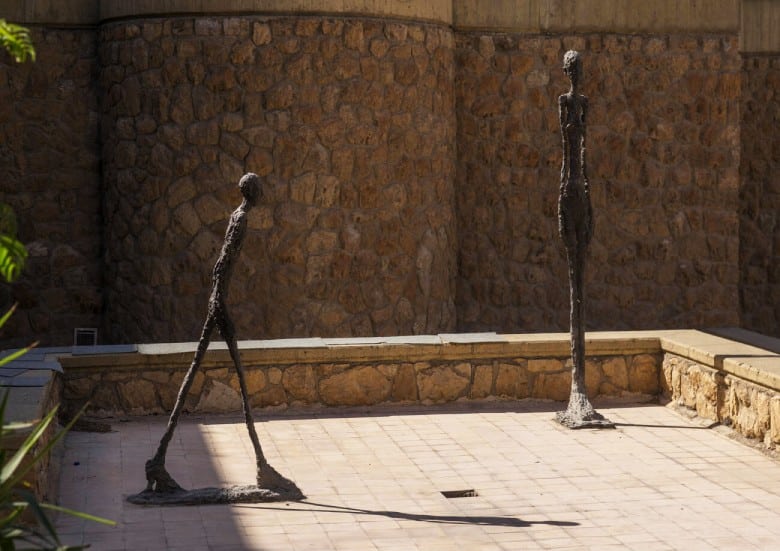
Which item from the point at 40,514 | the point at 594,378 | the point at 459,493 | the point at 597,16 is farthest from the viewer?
the point at 597,16

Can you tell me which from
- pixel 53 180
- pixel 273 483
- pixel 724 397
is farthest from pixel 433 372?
pixel 53 180

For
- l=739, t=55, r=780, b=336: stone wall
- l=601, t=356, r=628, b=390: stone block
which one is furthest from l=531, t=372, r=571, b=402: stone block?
l=739, t=55, r=780, b=336: stone wall

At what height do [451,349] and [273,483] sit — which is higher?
[451,349]

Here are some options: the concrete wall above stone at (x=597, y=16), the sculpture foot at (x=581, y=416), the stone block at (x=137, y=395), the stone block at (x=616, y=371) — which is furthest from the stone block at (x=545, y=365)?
the concrete wall above stone at (x=597, y=16)

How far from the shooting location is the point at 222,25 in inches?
429

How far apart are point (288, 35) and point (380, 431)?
390 cm

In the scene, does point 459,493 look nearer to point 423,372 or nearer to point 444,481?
point 444,481

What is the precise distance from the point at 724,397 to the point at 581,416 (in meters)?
0.92

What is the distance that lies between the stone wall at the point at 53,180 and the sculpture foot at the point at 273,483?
5333mm

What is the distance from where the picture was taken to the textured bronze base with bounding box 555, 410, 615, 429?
864 cm

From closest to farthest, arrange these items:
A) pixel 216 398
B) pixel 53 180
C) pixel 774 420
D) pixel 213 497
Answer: pixel 213 497 → pixel 774 420 → pixel 216 398 → pixel 53 180

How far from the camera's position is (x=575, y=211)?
352 inches

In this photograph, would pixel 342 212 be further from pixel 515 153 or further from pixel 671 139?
pixel 671 139

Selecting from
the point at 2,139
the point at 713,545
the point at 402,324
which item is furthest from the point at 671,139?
the point at 713,545
